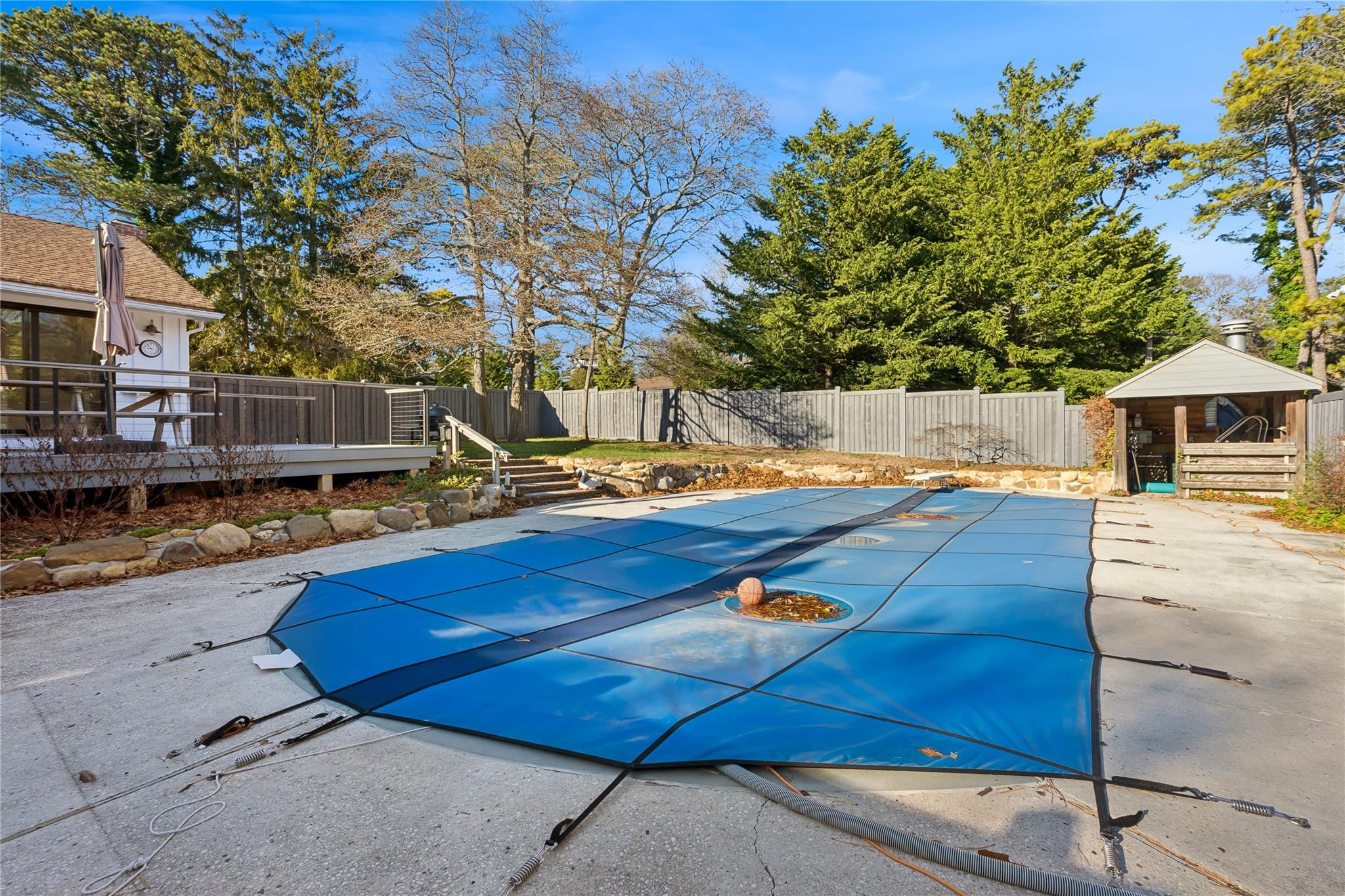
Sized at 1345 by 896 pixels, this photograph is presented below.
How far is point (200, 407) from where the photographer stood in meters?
9.59

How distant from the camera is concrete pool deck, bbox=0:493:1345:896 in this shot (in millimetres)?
1802

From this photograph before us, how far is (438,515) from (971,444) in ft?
34.0

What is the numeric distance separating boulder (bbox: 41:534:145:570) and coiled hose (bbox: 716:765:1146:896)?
19.7 ft

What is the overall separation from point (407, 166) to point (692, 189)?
678 centimetres

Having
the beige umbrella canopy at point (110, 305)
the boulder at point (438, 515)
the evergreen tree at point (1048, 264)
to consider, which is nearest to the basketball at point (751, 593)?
the boulder at point (438, 515)

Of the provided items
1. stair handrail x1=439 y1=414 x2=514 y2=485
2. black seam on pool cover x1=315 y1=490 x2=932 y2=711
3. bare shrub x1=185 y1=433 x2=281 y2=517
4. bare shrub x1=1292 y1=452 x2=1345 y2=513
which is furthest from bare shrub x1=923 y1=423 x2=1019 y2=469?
bare shrub x1=185 y1=433 x2=281 y2=517

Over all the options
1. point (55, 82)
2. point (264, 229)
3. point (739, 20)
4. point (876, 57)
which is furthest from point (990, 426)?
point (55, 82)

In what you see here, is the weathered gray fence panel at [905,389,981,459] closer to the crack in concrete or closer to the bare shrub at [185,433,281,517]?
the bare shrub at [185,433,281,517]

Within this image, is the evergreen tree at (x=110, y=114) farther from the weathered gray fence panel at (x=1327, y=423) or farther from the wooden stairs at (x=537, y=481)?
the weathered gray fence panel at (x=1327, y=423)

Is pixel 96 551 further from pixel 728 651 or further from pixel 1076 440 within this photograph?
pixel 1076 440

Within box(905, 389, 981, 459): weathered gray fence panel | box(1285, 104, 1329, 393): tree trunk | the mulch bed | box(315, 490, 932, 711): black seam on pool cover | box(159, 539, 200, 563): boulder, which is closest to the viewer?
box(315, 490, 932, 711): black seam on pool cover

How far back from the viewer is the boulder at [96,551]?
510 cm

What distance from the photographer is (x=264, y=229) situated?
17875mm

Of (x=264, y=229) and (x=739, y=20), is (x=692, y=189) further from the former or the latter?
(x=264, y=229)
